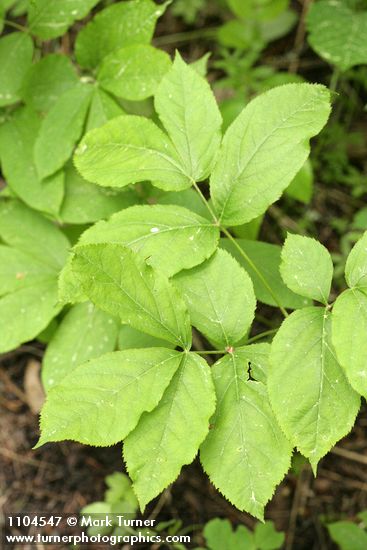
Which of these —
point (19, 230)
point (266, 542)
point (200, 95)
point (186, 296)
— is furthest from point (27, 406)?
point (200, 95)

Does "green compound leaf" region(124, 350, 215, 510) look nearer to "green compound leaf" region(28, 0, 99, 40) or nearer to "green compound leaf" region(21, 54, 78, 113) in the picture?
"green compound leaf" region(21, 54, 78, 113)

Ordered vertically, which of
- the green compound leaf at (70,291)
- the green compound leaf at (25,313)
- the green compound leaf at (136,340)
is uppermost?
the green compound leaf at (70,291)

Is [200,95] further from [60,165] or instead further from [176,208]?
[60,165]

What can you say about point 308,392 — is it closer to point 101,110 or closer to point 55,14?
point 101,110

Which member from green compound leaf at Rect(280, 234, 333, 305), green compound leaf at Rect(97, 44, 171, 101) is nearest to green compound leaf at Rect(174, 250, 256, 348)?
green compound leaf at Rect(280, 234, 333, 305)

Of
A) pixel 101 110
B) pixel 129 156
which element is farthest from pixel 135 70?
pixel 129 156

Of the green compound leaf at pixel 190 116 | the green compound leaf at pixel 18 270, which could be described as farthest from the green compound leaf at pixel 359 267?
the green compound leaf at pixel 18 270

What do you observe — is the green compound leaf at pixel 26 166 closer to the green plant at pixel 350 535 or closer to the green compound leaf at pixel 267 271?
the green compound leaf at pixel 267 271
